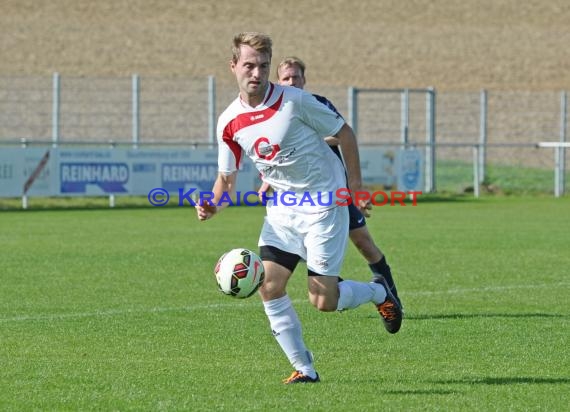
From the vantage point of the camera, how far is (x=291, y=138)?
706 centimetres

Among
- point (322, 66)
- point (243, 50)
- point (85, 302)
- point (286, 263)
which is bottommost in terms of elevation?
point (85, 302)

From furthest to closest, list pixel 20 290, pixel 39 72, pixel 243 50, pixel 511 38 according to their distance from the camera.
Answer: pixel 511 38 < pixel 39 72 < pixel 20 290 < pixel 243 50

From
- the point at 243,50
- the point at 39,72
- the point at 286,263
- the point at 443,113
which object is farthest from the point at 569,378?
the point at 39,72

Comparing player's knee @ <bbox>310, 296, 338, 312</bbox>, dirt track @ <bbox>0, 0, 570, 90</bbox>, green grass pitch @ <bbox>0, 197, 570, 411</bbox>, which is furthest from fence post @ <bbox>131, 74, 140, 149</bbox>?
dirt track @ <bbox>0, 0, 570, 90</bbox>

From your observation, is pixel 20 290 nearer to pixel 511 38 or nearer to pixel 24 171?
pixel 24 171

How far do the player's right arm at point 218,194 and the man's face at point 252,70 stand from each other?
661 mm

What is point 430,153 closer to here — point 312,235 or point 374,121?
point 374,121

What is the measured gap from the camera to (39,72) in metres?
45.2

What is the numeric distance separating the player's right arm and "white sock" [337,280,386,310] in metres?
0.87

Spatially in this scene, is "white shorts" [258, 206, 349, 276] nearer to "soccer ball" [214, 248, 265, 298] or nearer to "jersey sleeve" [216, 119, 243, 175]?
"soccer ball" [214, 248, 265, 298]

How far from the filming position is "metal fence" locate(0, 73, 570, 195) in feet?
90.1

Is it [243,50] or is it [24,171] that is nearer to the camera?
[243,50]

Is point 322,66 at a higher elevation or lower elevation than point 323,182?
higher

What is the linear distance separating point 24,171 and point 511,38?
111 feet
